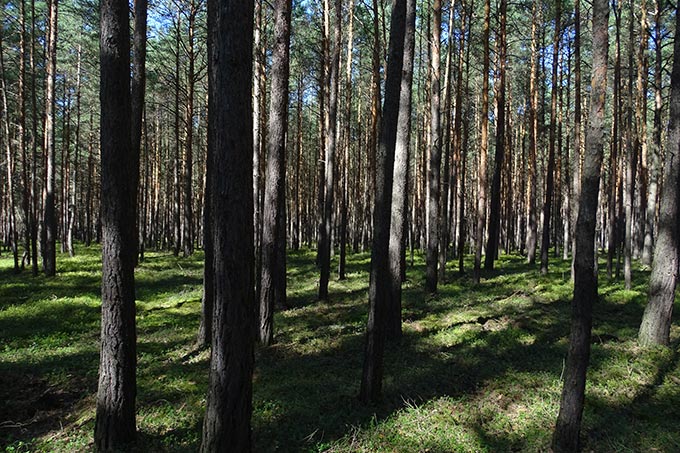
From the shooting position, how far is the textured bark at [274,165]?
328 inches

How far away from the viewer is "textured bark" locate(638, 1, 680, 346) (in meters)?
8.28

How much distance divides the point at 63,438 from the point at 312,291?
28.4 ft

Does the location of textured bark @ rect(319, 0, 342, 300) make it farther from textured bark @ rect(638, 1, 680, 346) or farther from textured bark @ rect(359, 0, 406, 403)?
textured bark @ rect(638, 1, 680, 346)

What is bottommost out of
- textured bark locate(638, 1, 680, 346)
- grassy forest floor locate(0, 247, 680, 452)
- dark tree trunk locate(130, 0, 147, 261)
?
grassy forest floor locate(0, 247, 680, 452)

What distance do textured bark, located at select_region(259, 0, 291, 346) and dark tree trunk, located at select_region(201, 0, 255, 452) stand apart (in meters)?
4.31

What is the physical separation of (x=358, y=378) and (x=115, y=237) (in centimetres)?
452

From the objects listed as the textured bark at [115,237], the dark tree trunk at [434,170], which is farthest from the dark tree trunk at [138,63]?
the dark tree trunk at [434,170]

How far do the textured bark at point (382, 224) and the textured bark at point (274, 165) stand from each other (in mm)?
2891

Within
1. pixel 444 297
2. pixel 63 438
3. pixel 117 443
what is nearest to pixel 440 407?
pixel 117 443

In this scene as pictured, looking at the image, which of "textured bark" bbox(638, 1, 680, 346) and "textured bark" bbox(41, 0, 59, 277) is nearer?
"textured bark" bbox(638, 1, 680, 346)

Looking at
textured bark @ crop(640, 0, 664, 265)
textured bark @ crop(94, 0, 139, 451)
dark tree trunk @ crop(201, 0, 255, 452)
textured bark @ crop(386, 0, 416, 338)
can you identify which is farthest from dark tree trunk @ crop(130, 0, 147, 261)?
textured bark @ crop(640, 0, 664, 265)

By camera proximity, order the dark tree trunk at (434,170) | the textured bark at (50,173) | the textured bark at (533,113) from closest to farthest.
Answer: the dark tree trunk at (434,170) < the textured bark at (50,173) < the textured bark at (533,113)

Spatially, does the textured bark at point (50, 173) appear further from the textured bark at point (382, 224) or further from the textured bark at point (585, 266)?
the textured bark at point (585, 266)

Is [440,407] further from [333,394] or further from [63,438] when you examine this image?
[63,438]
